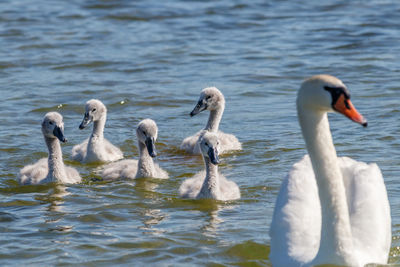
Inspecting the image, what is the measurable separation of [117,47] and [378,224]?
1240cm

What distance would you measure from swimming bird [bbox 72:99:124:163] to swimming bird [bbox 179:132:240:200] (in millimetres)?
1964

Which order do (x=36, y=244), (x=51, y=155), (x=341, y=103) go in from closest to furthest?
(x=341, y=103) → (x=36, y=244) → (x=51, y=155)

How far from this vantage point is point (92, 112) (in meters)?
11.5

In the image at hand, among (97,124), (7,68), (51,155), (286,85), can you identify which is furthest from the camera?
(7,68)

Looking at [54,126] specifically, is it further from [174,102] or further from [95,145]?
[174,102]

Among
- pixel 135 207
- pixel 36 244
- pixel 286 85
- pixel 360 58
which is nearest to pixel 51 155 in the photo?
pixel 135 207

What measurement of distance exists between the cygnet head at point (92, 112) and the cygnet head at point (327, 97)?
5682 millimetres

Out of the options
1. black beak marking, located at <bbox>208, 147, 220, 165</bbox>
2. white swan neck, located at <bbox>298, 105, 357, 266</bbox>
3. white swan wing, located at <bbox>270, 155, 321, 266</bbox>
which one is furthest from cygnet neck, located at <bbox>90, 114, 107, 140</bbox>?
white swan neck, located at <bbox>298, 105, 357, 266</bbox>

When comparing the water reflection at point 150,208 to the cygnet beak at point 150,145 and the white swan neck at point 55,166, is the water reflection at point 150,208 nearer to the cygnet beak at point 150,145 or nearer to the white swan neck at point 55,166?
the cygnet beak at point 150,145

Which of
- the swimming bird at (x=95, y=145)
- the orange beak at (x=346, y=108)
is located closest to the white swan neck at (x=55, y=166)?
the swimming bird at (x=95, y=145)

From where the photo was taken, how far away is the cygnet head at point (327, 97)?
19.5ft

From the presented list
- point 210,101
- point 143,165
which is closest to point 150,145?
point 143,165

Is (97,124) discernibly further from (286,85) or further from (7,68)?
(7,68)

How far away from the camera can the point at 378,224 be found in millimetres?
6766
